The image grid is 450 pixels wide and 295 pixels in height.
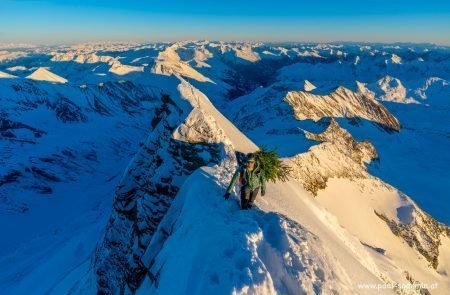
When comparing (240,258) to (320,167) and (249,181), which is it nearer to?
(249,181)

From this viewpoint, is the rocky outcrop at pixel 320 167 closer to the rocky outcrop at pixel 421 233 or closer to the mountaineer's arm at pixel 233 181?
the rocky outcrop at pixel 421 233

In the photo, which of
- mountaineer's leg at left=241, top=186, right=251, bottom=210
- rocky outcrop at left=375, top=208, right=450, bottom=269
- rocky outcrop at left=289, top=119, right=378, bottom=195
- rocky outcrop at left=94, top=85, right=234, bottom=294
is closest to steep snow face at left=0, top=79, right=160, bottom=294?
rocky outcrop at left=94, top=85, right=234, bottom=294

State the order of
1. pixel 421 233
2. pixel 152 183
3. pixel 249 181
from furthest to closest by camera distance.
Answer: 1. pixel 421 233
2. pixel 152 183
3. pixel 249 181

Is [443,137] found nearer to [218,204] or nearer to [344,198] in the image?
[344,198]

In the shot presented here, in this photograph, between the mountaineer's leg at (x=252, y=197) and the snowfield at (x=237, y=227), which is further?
the mountaineer's leg at (x=252, y=197)

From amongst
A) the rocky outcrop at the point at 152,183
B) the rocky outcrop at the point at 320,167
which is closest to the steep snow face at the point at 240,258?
the rocky outcrop at the point at 152,183

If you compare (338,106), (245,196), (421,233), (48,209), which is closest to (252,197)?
(245,196)

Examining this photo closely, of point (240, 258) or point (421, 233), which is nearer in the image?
point (240, 258)

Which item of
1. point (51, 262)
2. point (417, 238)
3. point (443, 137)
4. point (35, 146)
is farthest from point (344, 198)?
point (35, 146)

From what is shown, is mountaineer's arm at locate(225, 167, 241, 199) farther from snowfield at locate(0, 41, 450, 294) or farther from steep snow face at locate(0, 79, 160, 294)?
steep snow face at locate(0, 79, 160, 294)
